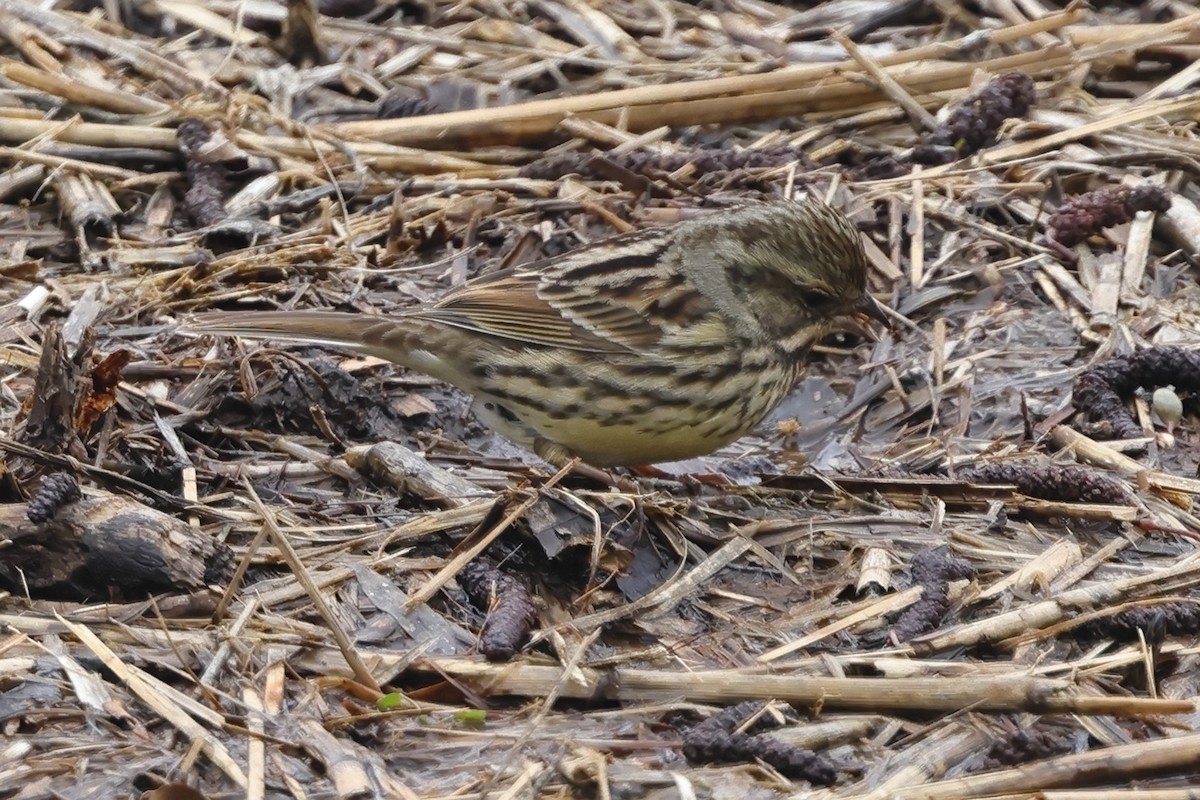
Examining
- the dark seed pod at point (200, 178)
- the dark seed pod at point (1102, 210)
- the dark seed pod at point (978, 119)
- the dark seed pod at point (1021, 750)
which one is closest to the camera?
the dark seed pod at point (1021, 750)

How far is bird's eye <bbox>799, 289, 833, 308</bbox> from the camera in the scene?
5.78 metres

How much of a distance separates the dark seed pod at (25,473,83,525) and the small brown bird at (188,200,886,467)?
1.19 metres

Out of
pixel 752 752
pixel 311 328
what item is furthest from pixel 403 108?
pixel 752 752

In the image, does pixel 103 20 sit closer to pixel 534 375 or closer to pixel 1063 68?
pixel 534 375

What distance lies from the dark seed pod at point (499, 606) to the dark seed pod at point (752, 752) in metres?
0.60

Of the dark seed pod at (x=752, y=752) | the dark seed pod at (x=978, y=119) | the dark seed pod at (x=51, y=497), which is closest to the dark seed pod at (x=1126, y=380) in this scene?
the dark seed pod at (x=978, y=119)

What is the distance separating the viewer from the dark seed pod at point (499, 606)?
411 cm

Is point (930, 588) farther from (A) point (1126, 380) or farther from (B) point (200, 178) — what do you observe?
(B) point (200, 178)

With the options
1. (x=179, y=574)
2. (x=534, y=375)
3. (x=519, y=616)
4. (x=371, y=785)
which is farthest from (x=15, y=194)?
(x=371, y=785)

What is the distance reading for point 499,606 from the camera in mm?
4297

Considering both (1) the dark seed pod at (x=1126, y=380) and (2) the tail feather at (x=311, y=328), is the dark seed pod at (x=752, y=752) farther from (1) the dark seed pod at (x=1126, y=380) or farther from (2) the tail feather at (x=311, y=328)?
(1) the dark seed pod at (x=1126, y=380)

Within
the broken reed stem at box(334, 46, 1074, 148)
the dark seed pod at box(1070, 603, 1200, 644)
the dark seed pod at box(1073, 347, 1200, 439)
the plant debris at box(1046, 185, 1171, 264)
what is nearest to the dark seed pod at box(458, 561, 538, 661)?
the dark seed pod at box(1070, 603, 1200, 644)

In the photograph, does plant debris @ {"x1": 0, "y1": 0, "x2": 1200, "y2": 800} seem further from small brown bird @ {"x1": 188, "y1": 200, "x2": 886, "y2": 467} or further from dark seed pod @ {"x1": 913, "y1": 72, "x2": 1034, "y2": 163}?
small brown bird @ {"x1": 188, "y1": 200, "x2": 886, "y2": 467}

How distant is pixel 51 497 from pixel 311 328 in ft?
4.82
